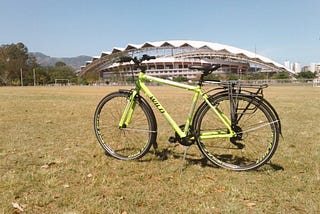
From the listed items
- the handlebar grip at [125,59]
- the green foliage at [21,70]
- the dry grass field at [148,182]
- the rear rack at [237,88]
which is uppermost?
the green foliage at [21,70]

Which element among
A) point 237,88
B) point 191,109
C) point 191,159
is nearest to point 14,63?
point 191,159

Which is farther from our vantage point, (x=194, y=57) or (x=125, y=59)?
(x=194, y=57)

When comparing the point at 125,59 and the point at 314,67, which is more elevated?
the point at 314,67

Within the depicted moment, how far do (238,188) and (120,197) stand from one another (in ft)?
4.27

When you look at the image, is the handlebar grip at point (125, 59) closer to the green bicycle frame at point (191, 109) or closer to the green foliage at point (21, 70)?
the green bicycle frame at point (191, 109)

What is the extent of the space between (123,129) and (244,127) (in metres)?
1.76

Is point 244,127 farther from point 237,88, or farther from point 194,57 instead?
point 194,57

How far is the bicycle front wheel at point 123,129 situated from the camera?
4.08 m

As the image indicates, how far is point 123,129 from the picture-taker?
14.4ft

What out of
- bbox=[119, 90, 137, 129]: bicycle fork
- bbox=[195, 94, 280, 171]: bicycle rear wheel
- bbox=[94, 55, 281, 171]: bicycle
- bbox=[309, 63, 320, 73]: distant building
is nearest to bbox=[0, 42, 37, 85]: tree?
bbox=[94, 55, 281, 171]: bicycle

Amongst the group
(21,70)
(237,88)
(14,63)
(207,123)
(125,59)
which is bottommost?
(207,123)

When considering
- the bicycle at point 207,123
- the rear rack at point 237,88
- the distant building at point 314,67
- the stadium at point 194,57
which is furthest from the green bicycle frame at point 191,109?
the distant building at point 314,67

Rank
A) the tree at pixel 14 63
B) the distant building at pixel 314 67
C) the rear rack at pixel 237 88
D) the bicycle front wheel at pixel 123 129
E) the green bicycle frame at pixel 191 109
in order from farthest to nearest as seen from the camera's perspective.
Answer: the distant building at pixel 314 67 < the tree at pixel 14 63 < the bicycle front wheel at pixel 123 129 < the green bicycle frame at pixel 191 109 < the rear rack at pixel 237 88

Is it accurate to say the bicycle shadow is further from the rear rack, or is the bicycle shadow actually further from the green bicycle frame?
the rear rack
